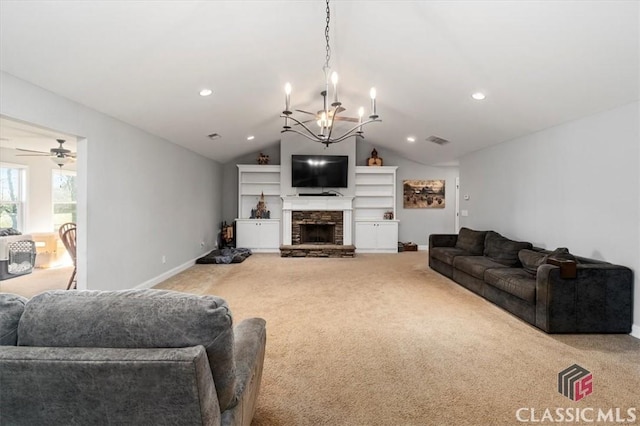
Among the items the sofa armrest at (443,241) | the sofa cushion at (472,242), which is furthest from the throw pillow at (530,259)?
the sofa armrest at (443,241)

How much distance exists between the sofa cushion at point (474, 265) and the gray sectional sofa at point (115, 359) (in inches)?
167

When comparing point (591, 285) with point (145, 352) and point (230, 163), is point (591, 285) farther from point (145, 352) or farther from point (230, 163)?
point (230, 163)

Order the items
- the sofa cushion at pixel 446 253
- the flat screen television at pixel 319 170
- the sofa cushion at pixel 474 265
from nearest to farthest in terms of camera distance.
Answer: the sofa cushion at pixel 474 265
the sofa cushion at pixel 446 253
the flat screen television at pixel 319 170

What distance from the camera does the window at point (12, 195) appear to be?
6.89 meters

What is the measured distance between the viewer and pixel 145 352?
1.07 metres

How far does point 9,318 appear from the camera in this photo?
120 cm

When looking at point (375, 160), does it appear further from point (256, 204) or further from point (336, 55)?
point (336, 55)

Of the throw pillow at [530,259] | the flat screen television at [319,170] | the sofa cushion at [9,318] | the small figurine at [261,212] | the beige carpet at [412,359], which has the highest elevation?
the flat screen television at [319,170]

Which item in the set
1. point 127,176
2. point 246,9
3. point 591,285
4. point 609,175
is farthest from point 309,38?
point 591,285

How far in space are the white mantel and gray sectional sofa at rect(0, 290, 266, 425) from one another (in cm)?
743

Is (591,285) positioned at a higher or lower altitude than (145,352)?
lower

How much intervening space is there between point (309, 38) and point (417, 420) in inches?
145

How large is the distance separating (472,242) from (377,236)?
3250 millimetres

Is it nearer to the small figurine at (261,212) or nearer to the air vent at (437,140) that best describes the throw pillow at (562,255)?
the air vent at (437,140)
